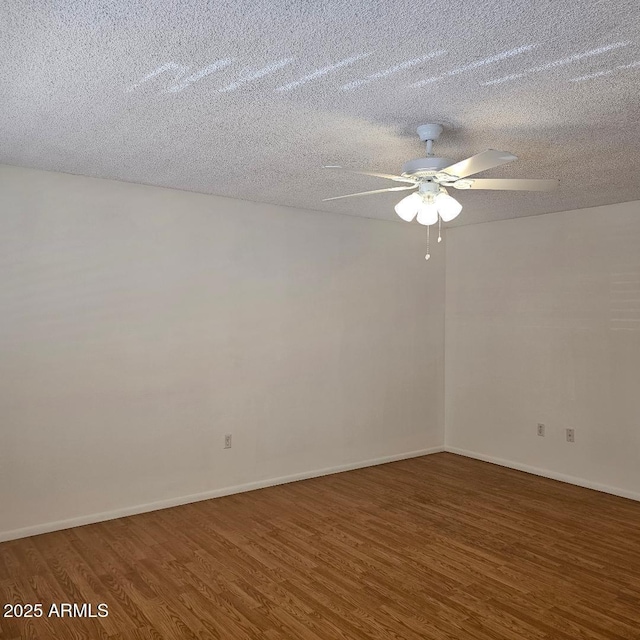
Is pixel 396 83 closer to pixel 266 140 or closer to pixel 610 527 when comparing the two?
pixel 266 140

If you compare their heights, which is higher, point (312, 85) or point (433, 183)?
point (312, 85)

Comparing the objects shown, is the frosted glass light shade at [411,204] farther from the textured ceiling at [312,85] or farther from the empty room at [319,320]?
the textured ceiling at [312,85]

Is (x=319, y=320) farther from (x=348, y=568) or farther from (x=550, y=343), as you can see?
(x=348, y=568)

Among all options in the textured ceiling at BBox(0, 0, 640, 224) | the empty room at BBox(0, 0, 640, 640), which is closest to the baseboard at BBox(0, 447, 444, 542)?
the empty room at BBox(0, 0, 640, 640)

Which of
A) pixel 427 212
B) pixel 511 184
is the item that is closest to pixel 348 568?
pixel 427 212

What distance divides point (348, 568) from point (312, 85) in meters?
2.51

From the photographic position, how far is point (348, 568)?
325 centimetres

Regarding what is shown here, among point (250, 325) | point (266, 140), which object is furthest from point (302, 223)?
point (266, 140)

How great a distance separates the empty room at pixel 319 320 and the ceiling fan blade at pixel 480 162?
3cm

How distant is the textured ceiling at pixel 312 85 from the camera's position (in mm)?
1822

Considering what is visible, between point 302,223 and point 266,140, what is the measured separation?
1.94 metres

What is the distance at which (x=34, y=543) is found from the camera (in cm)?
360

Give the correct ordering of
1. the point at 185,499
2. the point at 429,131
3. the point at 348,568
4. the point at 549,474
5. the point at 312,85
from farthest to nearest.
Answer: the point at 549,474
the point at 185,499
the point at 348,568
the point at 429,131
the point at 312,85

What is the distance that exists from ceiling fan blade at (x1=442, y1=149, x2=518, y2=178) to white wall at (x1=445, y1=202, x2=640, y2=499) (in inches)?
103
